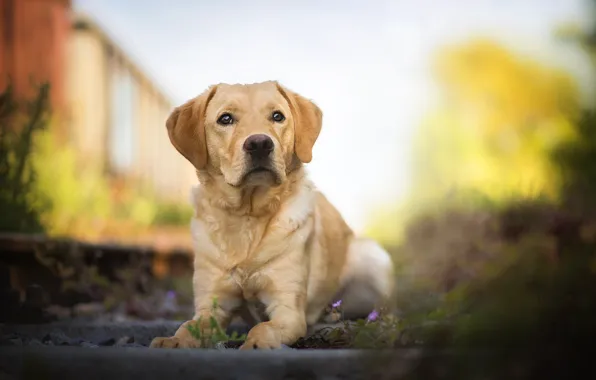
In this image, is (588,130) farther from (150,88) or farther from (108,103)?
(150,88)

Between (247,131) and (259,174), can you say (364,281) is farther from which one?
(247,131)

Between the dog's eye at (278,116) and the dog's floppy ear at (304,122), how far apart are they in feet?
0.31

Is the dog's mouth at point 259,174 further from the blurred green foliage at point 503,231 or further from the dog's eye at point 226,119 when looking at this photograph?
the blurred green foliage at point 503,231

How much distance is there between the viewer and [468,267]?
195 inches

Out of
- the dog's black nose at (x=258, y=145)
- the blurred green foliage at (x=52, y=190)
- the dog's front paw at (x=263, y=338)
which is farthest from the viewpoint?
the blurred green foliage at (x=52, y=190)

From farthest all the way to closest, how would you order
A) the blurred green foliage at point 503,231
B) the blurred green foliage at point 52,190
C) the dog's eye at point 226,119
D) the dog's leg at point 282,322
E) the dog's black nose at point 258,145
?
the blurred green foliage at point 52,190, the dog's eye at point 226,119, the dog's black nose at point 258,145, the dog's leg at point 282,322, the blurred green foliage at point 503,231

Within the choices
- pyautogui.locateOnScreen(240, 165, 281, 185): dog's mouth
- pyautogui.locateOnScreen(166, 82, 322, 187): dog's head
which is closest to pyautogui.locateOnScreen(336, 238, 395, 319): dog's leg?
pyautogui.locateOnScreen(166, 82, 322, 187): dog's head

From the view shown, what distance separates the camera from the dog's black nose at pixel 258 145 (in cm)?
293

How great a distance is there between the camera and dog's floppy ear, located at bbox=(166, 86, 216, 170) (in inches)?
126

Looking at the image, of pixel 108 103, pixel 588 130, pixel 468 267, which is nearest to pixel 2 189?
pixel 468 267

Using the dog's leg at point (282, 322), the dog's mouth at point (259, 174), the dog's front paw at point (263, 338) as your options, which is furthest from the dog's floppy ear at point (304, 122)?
the dog's front paw at point (263, 338)

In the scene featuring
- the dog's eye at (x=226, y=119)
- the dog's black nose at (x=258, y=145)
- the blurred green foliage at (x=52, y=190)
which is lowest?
the blurred green foliage at (x=52, y=190)

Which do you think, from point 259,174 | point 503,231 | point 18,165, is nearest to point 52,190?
point 18,165

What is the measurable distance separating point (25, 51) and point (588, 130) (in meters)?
7.70
